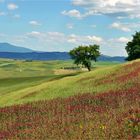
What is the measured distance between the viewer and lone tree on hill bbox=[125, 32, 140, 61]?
119m

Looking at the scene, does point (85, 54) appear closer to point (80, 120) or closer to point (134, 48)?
point (134, 48)

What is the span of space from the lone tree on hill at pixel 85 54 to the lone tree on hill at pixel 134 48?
54.8ft

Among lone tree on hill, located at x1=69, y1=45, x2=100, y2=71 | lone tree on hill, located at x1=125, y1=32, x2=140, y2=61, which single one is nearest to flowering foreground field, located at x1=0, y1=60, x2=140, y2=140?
lone tree on hill, located at x1=125, y1=32, x2=140, y2=61

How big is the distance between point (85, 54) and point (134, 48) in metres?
22.1

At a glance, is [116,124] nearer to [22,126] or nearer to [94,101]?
[22,126]

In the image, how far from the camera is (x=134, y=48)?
4729 inches

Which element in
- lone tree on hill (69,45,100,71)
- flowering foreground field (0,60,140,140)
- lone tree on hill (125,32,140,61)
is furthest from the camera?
lone tree on hill (69,45,100,71)

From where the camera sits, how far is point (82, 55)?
13650 centimetres

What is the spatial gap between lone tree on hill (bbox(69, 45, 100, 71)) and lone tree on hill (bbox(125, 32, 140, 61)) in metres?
16.7

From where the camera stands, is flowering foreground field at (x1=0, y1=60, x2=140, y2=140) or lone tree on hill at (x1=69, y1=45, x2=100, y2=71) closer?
flowering foreground field at (x1=0, y1=60, x2=140, y2=140)

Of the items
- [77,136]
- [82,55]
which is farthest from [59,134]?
[82,55]

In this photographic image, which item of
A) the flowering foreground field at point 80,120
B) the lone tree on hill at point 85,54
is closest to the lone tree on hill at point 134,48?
the lone tree on hill at point 85,54

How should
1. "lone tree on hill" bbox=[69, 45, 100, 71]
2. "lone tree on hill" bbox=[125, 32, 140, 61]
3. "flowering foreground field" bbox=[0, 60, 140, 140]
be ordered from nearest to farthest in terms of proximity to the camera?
1. "flowering foreground field" bbox=[0, 60, 140, 140]
2. "lone tree on hill" bbox=[125, 32, 140, 61]
3. "lone tree on hill" bbox=[69, 45, 100, 71]

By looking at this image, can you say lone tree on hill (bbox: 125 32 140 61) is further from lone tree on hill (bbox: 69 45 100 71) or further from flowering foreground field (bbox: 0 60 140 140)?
flowering foreground field (bbox: 0 60 140 140)
